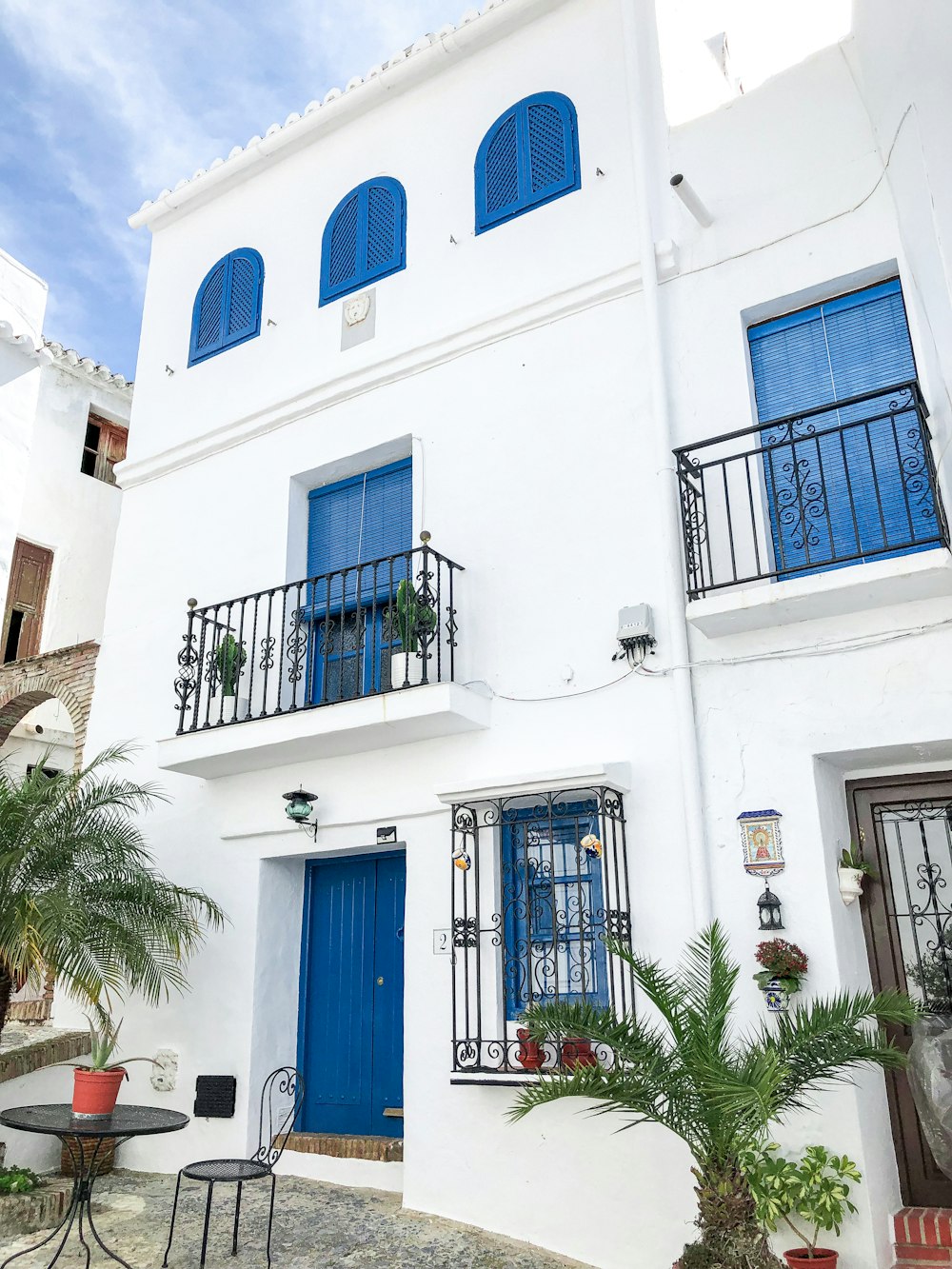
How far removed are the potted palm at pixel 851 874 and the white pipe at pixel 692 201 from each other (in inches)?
185

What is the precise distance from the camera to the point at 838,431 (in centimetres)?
668

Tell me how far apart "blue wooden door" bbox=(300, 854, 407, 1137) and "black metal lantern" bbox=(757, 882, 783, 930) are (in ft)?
10.1

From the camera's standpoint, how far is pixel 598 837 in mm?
6566

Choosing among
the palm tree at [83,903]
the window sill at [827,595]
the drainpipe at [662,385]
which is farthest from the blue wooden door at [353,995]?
the window sill at [827,595]

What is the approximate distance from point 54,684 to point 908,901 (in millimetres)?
8427

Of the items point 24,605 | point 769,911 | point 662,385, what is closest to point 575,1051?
point 769,911

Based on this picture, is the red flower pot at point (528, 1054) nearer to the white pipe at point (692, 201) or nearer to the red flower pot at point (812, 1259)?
the red flower pot at point (812, 1259)

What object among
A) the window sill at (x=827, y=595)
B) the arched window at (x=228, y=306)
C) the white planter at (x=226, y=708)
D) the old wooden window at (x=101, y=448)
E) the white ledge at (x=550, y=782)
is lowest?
the white ledge at (x=550, y=782)

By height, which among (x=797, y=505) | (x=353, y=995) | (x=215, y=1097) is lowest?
(x=215, y=1097)

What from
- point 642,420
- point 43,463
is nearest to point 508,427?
point 642,420

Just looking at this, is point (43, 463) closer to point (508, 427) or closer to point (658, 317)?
point (508, 427)

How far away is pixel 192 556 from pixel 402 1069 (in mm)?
5094

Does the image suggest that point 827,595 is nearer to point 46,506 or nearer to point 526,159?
point 526,159

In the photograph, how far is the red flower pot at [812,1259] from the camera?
16.5ft
